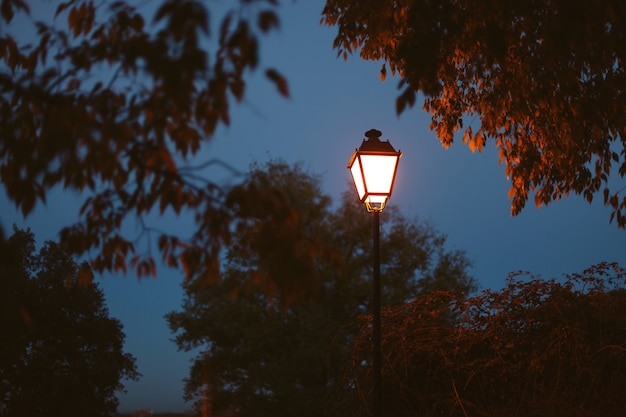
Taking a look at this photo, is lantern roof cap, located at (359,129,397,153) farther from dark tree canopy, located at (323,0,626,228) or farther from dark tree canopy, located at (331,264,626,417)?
dark tree canopy, located at (331,264,626,417)

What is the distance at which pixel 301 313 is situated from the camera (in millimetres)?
24391

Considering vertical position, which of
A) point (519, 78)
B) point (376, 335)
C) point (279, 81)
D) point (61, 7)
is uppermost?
point (519, 78)

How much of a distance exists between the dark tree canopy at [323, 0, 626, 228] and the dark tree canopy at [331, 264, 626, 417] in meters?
1.79

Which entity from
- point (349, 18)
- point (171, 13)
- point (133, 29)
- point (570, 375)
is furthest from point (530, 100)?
point (171, 13)

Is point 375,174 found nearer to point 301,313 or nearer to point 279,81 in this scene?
point 279,81

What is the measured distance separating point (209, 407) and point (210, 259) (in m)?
21.0

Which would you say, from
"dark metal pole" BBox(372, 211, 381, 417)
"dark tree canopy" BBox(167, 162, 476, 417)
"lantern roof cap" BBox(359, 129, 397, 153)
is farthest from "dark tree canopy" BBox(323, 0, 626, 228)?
"dark tree canopy" BBox(167, 162, 476, 417)

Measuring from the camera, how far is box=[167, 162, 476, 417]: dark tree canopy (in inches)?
918

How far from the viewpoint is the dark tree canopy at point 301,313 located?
2331 centimetres

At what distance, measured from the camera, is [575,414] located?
845 centimetres

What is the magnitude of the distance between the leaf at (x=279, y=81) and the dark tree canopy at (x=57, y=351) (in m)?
25.1

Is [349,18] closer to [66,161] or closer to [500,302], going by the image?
[500,302]

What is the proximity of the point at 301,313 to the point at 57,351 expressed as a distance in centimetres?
1224

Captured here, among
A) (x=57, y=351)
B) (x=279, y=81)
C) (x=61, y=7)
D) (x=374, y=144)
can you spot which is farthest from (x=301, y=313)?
(x=279, y=81)
